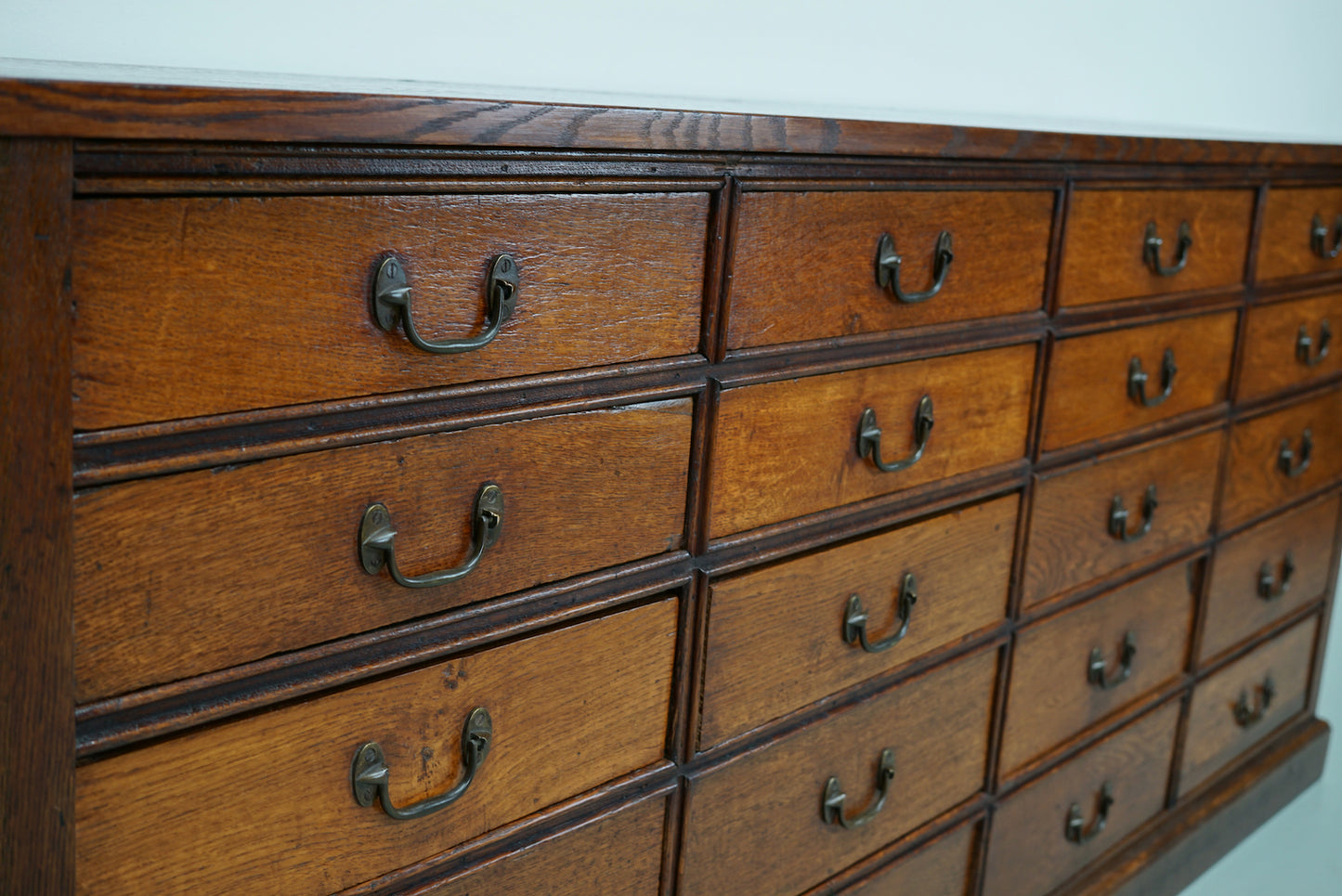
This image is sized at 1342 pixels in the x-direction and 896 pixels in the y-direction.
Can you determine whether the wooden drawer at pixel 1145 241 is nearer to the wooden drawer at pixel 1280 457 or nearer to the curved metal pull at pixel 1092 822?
the wooden drawer at pixel 1280 457

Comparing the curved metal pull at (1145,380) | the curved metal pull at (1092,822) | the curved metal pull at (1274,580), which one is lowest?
the curved metal pull at (1092,822)

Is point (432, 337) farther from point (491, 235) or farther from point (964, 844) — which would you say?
point (964, 844)

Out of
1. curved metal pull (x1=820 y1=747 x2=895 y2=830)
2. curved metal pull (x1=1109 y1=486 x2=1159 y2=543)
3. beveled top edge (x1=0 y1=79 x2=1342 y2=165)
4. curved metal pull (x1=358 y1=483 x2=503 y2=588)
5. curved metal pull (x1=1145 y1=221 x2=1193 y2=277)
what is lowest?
curved metal pull (x1=820 y1=747 x2=895 y2=830)

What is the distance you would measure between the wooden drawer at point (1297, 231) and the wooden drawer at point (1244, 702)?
0.66 metres

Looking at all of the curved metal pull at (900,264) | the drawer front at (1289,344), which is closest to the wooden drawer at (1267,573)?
the drawer front at (1289,344)

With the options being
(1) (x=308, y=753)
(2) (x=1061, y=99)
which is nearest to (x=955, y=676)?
(1) (x=308, y=753)

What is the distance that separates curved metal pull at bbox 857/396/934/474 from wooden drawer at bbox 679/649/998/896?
10.3 inches

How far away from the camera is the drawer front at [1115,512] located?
152 cm

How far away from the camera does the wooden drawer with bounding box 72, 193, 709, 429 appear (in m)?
0.72

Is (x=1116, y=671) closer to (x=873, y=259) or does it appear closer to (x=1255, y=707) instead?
(x=1255, y=707)

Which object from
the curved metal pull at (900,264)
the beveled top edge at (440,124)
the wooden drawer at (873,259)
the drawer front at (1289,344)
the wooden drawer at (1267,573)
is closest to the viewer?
the beveled top edge at (440,124)

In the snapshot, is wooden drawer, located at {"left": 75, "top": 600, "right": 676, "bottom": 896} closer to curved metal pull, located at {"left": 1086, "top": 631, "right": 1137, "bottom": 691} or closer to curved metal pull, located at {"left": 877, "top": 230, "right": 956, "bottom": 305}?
curved metal pull, located at {"left": 877, "top": 230, "right": 956, "bottom": 305}

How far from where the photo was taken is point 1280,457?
2.00 meters

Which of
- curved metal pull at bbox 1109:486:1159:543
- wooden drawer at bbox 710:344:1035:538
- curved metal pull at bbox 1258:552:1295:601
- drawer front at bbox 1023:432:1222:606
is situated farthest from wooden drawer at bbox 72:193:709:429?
curved metal pull at bbox 1258:552:1295:601
